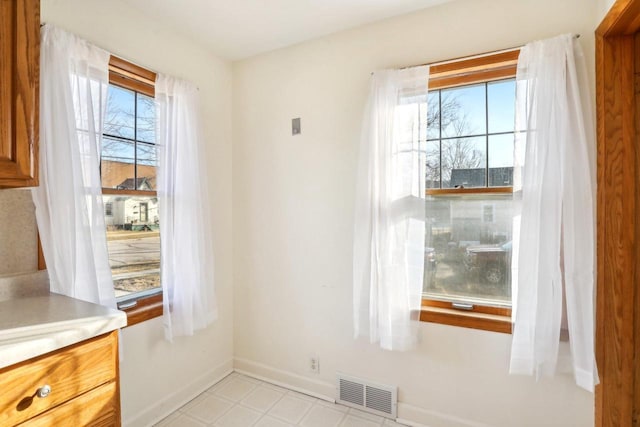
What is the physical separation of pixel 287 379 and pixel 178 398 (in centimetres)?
A: 77

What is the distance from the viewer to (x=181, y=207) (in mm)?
2080

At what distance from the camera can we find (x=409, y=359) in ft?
6.62

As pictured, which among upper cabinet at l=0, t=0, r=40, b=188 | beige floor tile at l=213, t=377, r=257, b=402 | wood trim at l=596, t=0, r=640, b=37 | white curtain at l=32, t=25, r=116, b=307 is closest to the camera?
upper cabinet at l=0, t=0, r=40, b=188

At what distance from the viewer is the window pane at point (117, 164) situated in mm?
1853

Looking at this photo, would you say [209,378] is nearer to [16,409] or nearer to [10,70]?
[16,409]

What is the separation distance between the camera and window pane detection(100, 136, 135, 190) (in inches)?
72.9

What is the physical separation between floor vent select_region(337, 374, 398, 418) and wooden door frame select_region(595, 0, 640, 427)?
1.07m

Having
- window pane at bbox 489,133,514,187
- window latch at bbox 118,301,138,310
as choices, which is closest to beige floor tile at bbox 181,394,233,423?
window latch at bbox 118,301,138,310

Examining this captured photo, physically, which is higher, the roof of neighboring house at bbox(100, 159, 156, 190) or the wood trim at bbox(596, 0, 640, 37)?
the wood trim at bbox(596, 0, 640, 37)

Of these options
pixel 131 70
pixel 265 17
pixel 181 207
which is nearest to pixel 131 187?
pixel 181 207

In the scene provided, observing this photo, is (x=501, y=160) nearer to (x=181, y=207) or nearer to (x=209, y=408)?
(x=181, y=207)

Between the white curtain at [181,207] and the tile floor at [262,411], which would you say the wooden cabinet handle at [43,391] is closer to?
the white curtain at [181,207]

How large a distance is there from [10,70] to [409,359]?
7.80 ft

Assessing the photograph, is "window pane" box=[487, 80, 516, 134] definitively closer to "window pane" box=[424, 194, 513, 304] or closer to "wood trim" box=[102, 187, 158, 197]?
"window pane" box=[424, 194, 513, 304]
